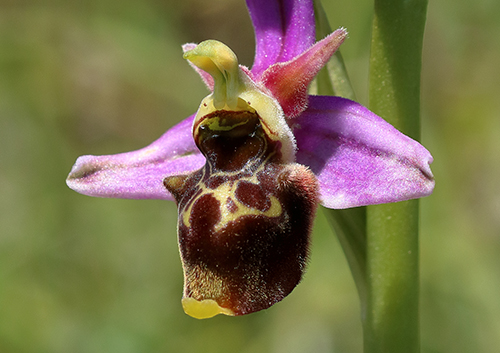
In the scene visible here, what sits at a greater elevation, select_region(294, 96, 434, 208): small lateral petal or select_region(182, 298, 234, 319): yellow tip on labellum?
select_region(294, 96, 434, 208): small lateral petal

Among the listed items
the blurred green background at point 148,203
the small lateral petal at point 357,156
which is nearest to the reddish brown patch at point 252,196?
the small lateral petal at point 357,156

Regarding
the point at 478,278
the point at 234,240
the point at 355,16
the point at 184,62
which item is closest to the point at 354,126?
the point at 234,240

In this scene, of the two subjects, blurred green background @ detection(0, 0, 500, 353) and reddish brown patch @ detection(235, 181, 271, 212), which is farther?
blurred green background @ detection(0, 0, 500, 353)

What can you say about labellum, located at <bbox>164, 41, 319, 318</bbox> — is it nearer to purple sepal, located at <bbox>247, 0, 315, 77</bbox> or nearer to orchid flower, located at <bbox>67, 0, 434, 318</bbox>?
orchid flower, located at <bbox>67, 0, 434, 318</bbox>

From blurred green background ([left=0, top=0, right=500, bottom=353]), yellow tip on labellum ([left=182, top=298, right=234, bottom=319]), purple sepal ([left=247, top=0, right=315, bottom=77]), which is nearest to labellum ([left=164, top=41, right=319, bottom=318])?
yellow tip on labellum ([left=182, top=298, right=234, bottom=319])

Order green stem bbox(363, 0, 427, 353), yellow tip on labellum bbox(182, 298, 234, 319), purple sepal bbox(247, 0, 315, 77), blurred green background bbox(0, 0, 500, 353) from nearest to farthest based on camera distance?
yellow tip on labellum bbox(182, 298, 234, 319) → green stem bbox(363, 0, 427, 353) → purple sepal bbox(247, 0, 315, 77) → blurred green background bbox(0, 0, 500, 353)

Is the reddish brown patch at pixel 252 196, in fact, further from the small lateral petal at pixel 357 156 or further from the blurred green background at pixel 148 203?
the blurred green background at pixel 148 203

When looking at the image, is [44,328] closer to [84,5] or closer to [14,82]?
[14,82]
